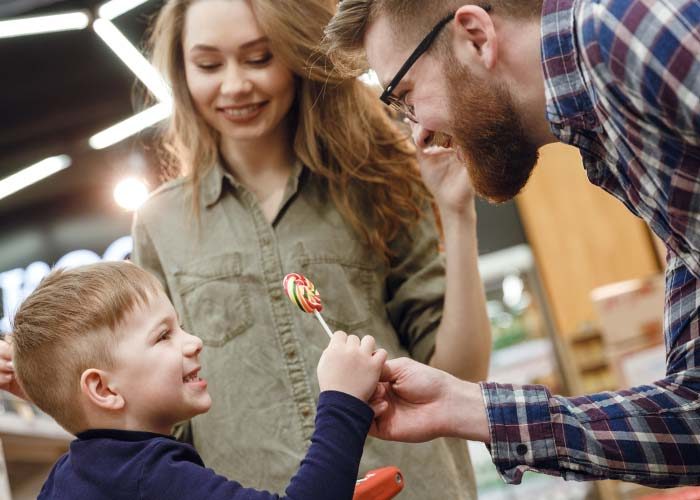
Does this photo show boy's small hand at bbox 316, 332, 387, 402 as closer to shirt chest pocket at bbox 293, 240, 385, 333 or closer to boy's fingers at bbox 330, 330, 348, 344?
boy's fingers at bbox 330, 330, 348, 344

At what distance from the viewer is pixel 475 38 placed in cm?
146

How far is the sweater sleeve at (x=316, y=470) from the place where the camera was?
1354 mm

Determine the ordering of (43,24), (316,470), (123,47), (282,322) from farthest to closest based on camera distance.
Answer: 1. (123,47)
2. (43,24)
3. (282,322)
4. (316,470)

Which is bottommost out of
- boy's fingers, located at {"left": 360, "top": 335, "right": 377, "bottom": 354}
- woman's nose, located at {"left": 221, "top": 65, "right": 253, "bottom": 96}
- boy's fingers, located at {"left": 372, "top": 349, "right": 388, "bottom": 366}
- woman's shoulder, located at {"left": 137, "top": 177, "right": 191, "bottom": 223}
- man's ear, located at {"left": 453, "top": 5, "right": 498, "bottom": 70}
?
boy's fingers, located at {"left": 372, "top": 349, "right": 388, "bottom": 366}

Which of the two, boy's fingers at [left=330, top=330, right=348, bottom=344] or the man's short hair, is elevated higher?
the man's short hair

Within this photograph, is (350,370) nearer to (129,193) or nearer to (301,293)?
(301,293)

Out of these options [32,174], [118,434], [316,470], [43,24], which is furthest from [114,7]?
[316,470]

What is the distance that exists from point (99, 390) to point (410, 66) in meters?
0.76

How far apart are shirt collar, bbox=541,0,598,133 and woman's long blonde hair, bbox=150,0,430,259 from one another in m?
0.73

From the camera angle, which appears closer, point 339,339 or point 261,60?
point 339,339

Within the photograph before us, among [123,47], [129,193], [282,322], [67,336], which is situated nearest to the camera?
[67,336]

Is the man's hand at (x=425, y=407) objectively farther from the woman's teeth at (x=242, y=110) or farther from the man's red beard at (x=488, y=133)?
the woman's teeth at (x=242, y=110)

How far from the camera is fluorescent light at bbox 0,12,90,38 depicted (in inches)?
192

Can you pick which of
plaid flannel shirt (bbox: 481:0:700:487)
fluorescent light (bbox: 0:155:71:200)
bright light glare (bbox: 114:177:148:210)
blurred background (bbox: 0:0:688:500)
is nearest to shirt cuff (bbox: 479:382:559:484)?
plaid flannel shirt (bbox: 481:0:700:487)
